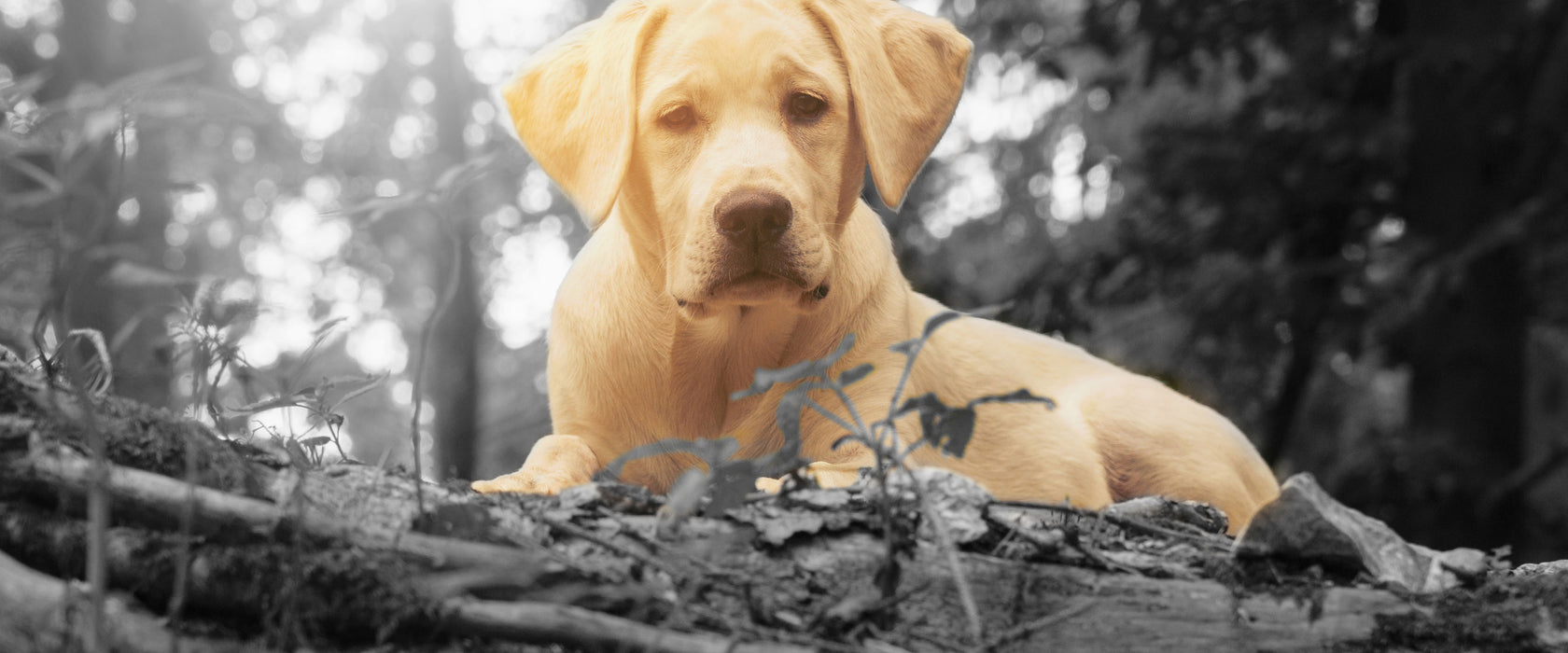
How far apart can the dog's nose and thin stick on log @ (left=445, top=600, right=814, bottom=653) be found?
1.11 meters

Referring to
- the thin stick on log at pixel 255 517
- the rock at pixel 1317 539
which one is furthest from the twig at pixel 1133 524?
the thin stick on log at pixel 255 517

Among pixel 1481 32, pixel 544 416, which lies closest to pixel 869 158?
pixel 1481 32

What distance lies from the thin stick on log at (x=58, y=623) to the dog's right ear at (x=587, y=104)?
4.97ft

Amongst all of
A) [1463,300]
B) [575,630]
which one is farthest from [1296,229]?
[575,630]

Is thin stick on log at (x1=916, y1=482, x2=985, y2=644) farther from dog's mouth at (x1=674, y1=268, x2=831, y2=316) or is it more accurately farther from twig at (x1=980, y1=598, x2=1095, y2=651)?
dog's mouth at (x1=674, y1=268, x2=831, y2=316)

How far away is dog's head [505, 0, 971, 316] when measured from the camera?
280 centimetres

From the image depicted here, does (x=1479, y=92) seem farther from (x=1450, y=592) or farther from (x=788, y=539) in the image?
(x=788, y=539)

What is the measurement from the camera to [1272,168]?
8.48 metres

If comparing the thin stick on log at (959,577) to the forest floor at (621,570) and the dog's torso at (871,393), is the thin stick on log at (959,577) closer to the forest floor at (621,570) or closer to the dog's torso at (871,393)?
the forest floor at (621,570)

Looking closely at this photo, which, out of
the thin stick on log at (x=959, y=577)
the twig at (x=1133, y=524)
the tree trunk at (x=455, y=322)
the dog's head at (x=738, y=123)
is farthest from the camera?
the tree trunk at (x=455, y=322)

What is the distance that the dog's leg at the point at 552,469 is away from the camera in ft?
9.55

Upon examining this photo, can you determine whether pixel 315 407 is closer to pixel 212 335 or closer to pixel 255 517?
pixel 212 335

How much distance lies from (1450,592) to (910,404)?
3.89 ft

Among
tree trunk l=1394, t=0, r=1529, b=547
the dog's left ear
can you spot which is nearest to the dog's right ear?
the dog's left ear
